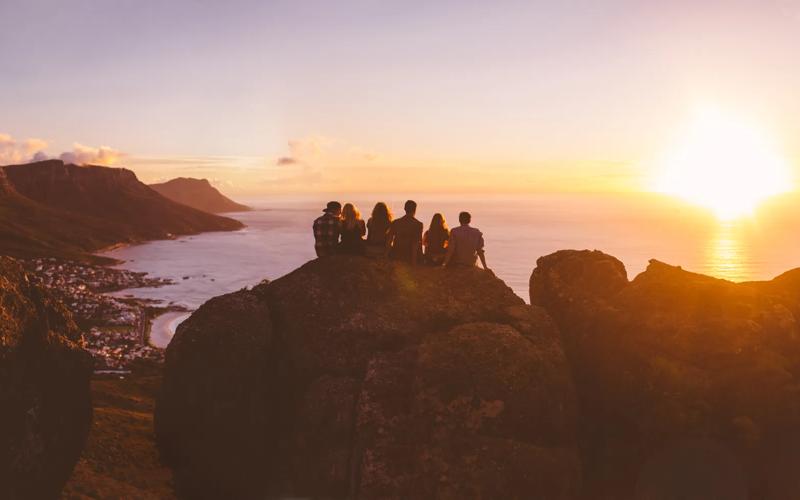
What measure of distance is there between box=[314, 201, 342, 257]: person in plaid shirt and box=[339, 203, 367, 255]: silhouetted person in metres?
0.20

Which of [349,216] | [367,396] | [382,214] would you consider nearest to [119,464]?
[367,396]

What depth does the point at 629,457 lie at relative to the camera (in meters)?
18.1

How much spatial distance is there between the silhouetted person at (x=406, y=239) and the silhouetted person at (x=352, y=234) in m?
1.20

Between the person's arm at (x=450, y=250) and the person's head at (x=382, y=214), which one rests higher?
the person's head at (x=382, y=214)

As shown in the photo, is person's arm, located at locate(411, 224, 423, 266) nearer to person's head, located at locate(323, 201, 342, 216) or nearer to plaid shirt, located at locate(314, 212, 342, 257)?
plaid shirt, located at locate(314, 212, 342, 257)

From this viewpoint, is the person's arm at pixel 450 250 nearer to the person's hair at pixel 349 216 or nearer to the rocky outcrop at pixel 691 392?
the person's hair at pixel 349 216

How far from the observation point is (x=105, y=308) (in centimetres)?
11825

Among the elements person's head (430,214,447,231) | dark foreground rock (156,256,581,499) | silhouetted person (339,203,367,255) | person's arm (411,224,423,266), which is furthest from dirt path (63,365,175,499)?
person's head (430,214,447,231)

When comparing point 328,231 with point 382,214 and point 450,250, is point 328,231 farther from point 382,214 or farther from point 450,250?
point 450,250

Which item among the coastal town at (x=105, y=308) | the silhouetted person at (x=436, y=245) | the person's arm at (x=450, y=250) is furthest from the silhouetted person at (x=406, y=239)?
the coastal town at (x=105, y=308)

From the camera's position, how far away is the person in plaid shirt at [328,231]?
70.8ft

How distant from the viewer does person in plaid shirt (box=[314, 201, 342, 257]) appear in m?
21.6

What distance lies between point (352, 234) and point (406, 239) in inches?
84.2

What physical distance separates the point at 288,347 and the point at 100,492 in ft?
23.2
